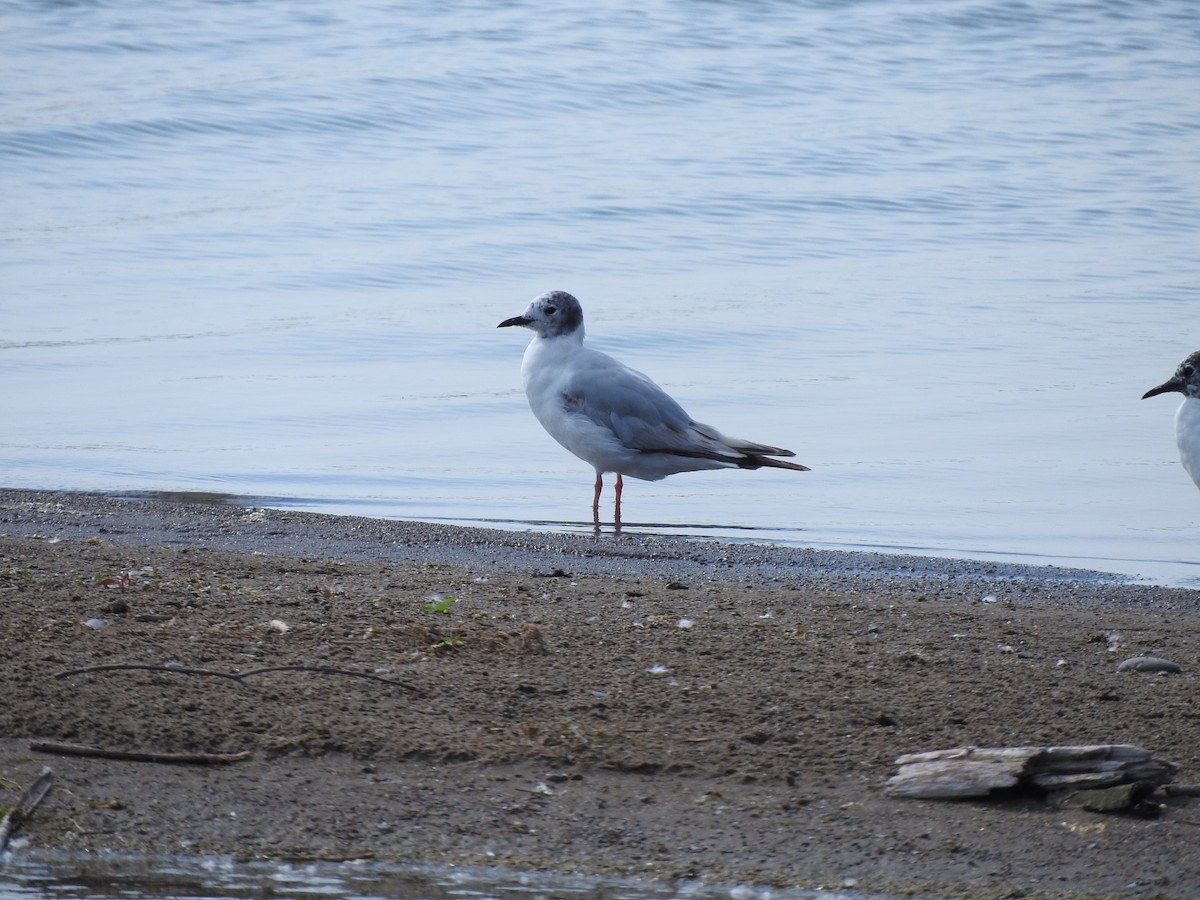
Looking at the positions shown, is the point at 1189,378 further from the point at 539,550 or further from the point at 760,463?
the point at 539,550

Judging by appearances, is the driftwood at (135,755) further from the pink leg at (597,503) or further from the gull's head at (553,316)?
the gull's head at (553,316)

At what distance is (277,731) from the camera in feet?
13.0

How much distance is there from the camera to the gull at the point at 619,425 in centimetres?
829

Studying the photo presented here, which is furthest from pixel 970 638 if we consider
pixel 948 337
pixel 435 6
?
pixel 435 6

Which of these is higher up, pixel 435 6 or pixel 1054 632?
pixel 435 6

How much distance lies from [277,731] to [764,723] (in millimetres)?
1208

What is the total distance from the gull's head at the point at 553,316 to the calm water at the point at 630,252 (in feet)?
2.96

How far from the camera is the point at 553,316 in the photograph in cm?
870

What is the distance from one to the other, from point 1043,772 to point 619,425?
15.6 feet

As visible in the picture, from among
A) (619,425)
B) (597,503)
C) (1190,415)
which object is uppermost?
(1190,415)

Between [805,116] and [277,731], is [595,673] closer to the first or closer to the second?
[277,731]

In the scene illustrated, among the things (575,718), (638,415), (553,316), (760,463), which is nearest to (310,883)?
(575,718)

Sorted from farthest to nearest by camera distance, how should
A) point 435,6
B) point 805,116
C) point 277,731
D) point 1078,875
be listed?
point 435,6
point 805,116
point 277,731
point 1078,875

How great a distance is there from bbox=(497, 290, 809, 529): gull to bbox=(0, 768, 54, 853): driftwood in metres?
4.69
